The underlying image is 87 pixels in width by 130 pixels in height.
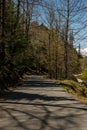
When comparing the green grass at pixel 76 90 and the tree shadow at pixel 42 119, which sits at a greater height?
the tree shadow at pixel 42 119

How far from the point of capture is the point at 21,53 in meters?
36.5

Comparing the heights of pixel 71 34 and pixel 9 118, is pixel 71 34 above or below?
above

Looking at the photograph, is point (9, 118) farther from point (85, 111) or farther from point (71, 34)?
point (71, 34)

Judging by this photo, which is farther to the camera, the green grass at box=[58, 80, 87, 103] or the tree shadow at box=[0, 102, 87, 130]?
the green grass at box=[58, 80, 87, 103]

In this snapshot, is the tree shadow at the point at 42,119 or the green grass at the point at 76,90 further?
the green grass at the point at 76,90

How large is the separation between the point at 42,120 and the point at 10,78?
1777cm

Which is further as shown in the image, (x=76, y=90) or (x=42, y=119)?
(x=76, y=90)

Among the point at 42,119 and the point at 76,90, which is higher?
the point at 42,119

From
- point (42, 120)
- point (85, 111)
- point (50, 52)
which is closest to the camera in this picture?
point (42, 120)

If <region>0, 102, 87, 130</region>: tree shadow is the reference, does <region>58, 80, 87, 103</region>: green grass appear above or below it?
below

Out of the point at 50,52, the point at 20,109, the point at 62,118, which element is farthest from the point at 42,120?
the point at 50,52

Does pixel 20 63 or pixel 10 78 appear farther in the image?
pixel 20 63

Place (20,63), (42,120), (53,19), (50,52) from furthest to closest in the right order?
(50,52) → (53,19) → (20,63) → (42,120)

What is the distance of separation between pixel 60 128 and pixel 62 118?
1.84 metres
